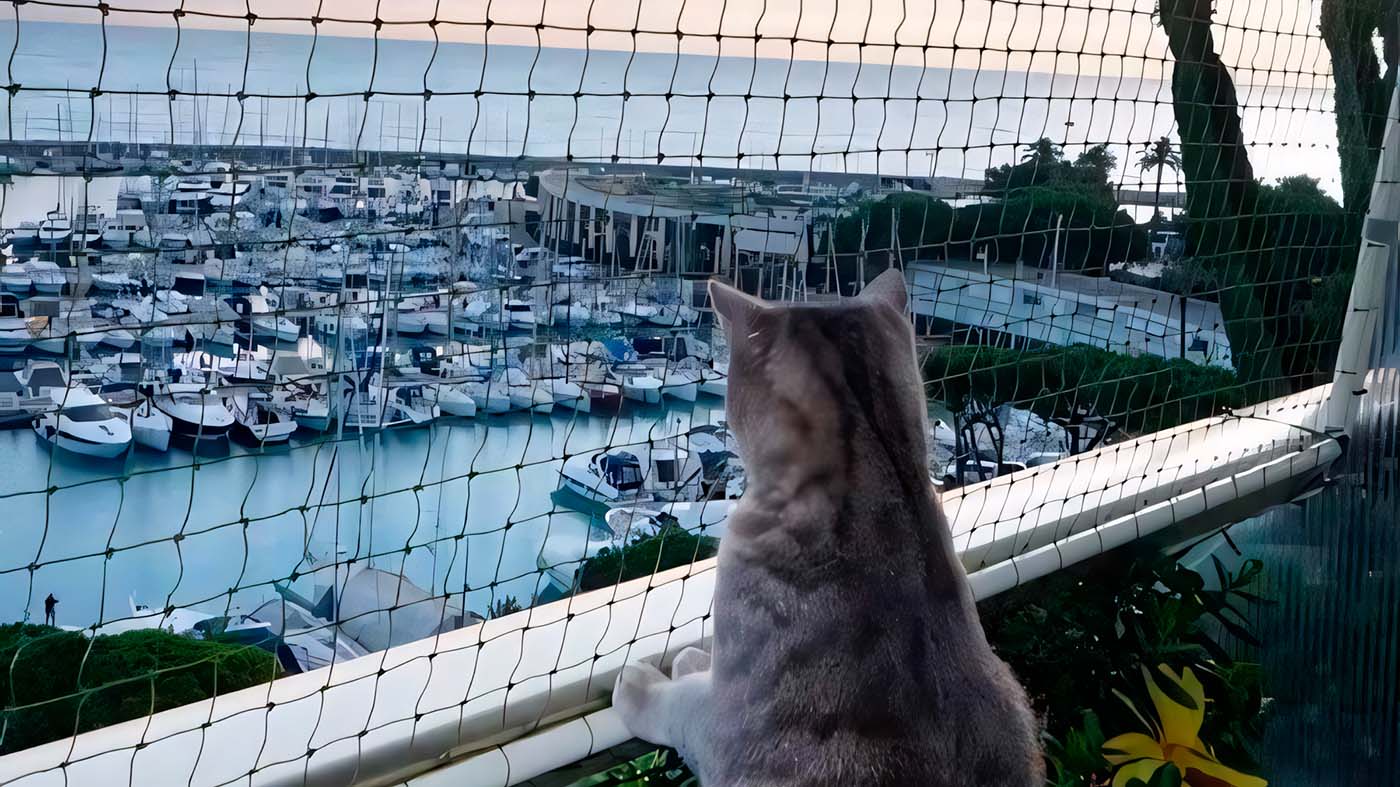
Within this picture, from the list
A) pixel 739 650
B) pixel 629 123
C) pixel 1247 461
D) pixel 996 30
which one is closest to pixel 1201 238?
pixel 1247 461

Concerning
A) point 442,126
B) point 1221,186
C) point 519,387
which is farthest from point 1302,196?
point 442,126

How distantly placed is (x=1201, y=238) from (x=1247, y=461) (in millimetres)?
828

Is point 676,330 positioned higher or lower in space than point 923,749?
higher

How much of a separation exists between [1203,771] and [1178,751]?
1.7 inches

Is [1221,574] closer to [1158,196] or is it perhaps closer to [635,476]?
[1158,196]

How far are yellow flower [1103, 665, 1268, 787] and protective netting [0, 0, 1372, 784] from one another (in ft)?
0.94

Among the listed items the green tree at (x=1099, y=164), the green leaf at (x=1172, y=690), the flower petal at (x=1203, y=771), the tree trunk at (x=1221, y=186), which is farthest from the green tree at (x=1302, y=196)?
the flower petal at (x=1203, y=771)

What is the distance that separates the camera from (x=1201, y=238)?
3.00 metres

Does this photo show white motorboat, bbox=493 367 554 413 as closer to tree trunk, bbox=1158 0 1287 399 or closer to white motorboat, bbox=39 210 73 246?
white motorboat, bbox=39 210 73 246

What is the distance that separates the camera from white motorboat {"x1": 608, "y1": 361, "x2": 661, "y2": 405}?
5.90 feet

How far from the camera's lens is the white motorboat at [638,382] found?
180 cm

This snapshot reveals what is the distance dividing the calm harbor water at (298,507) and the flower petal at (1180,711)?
0.85 metres

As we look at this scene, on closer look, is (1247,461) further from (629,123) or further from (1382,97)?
(629,123)

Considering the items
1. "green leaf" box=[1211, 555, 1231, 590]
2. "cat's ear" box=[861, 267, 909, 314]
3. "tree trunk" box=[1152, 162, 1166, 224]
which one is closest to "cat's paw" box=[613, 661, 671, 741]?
"cat's ear" box=[861, 267, 909, 314]
